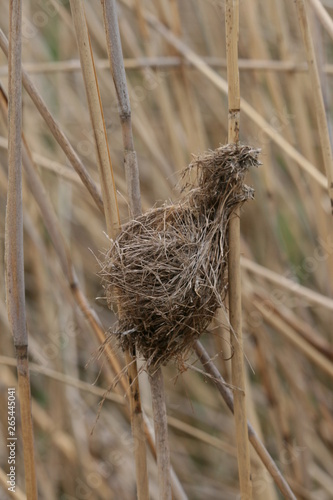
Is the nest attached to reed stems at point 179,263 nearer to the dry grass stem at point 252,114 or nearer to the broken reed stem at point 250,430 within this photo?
the broken reed stem at point 250,430

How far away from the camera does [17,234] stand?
0.57 m

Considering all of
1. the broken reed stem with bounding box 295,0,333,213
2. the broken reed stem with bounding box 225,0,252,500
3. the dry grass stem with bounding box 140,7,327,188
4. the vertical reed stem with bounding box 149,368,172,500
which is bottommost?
the vertical reed stem with bounding box 149,368,172,500

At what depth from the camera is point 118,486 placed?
4.99 feet

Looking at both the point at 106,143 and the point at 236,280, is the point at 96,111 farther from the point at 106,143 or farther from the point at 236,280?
the point at 236,280

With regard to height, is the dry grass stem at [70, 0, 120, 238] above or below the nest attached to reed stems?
above

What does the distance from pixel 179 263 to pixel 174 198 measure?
449 millimetres

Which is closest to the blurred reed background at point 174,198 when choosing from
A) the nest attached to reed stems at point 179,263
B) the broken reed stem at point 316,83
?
the broken reed stem at point 316,83

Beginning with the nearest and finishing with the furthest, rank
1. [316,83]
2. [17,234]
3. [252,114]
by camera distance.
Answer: [17,234] < [316,83] < [252,114]

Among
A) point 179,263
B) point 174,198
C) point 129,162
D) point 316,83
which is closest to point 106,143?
point 129,162

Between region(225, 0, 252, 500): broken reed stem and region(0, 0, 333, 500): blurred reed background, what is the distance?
1.17 ft

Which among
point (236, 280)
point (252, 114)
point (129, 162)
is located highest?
point (252, 114)

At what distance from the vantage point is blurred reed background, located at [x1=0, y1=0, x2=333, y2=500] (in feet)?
3.72

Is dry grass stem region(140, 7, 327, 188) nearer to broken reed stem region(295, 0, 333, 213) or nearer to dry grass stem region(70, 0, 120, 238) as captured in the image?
broken reed stem region(295, 0, 333, 213)

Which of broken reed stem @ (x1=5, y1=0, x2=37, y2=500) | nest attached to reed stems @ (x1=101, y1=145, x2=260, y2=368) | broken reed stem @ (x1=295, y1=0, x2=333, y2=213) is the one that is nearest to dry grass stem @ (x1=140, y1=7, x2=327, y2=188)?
broken reed stem @ (x1=295, y1=0, x2=333, y2=213)
